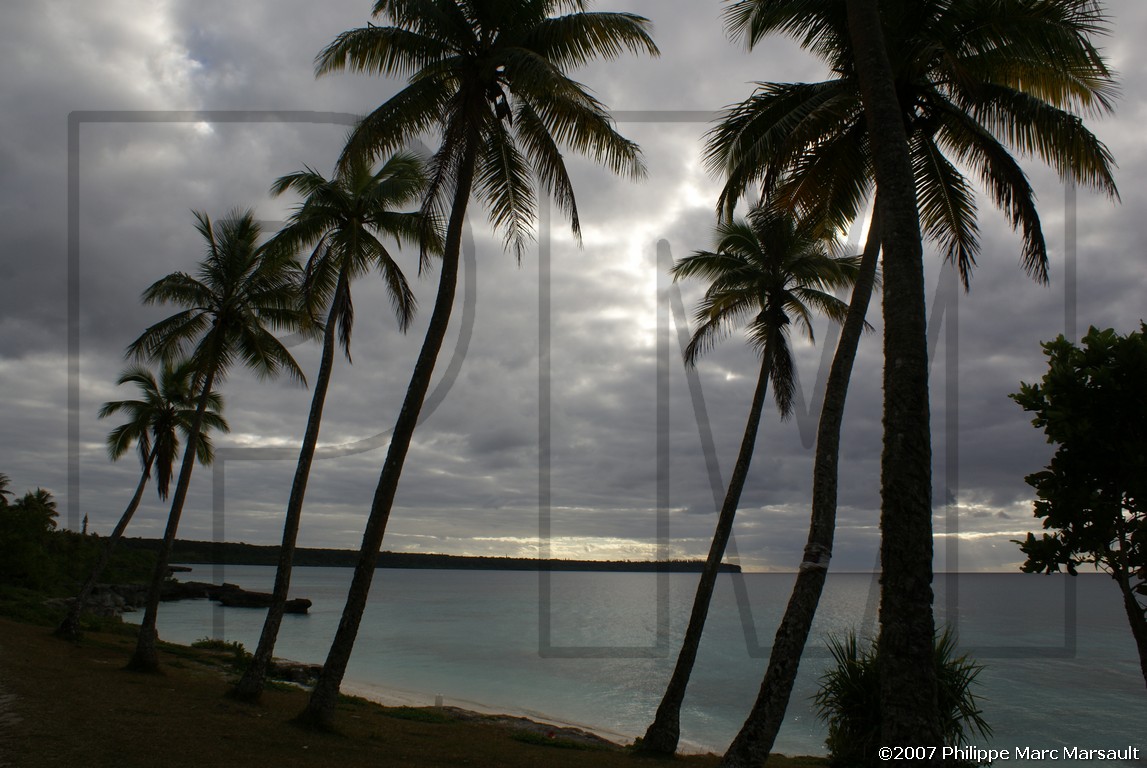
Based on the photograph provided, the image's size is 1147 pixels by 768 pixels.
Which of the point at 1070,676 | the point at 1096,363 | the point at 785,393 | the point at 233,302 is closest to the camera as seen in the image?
the point at 1096,363

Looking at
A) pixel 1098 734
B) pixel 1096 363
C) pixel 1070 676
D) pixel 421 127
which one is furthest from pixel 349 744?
pixel 1070 676

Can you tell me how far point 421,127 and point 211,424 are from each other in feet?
63.4

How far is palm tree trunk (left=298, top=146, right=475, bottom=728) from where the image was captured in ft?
36.7

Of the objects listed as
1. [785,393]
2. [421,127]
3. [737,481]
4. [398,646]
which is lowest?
[398,646]

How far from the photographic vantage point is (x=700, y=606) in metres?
14.8

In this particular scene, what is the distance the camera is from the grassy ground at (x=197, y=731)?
8.92 metres

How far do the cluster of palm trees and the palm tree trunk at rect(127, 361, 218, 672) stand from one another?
16.0 feet

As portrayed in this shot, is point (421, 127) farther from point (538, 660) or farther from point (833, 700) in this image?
point (538, 660)

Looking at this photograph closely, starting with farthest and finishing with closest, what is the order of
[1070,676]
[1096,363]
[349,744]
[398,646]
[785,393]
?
1. [398,646]
2. [1070,676]
3. [785,393]
4. [349,744]
5. [1096,363]

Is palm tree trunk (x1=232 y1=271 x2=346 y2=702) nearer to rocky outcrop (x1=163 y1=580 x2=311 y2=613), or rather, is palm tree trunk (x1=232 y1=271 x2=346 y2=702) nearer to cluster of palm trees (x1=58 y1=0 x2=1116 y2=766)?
cluster of palm trees (x1=58 y1=0 x2=1116 y2=766)

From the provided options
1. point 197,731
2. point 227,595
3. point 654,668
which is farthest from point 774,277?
point 227,595

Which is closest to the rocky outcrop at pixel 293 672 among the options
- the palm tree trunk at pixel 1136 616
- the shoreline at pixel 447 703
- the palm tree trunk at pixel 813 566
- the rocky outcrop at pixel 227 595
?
the shoreline at pixel 447 703

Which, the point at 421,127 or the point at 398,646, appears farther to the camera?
the point at 398,646

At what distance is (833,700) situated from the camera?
11648 mm
